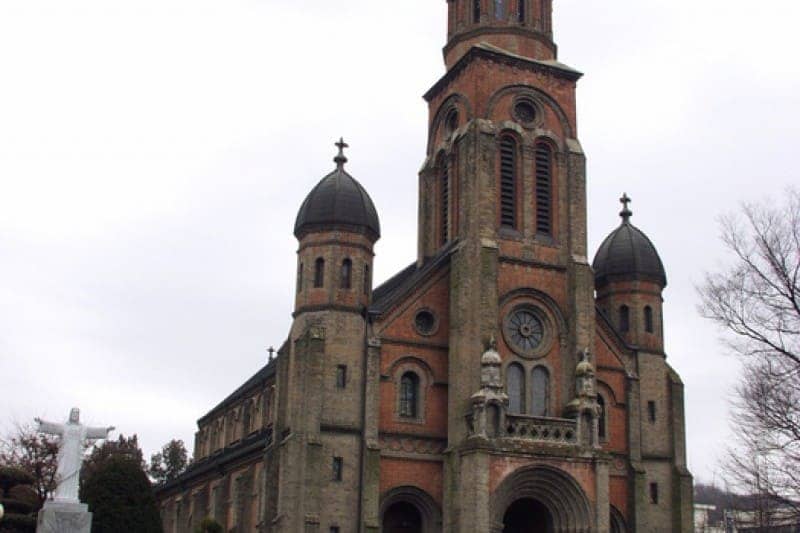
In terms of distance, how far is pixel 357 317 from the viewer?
44.8 metres

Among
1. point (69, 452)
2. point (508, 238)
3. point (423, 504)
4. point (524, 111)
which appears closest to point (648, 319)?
point (508, 238)

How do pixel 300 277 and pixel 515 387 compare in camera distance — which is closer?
pixel 515 387

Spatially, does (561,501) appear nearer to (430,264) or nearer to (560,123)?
(430,264)

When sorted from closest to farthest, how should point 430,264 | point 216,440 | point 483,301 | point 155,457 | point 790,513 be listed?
point 790,513
point 483,301
point 430,264
point 216,440
point 155,457

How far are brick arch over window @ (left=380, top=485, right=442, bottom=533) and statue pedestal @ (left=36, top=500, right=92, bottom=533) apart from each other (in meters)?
17.2

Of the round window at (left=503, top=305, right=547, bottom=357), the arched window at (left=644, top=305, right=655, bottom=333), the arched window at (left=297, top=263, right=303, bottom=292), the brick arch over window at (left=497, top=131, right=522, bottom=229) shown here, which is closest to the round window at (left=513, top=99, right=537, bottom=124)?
the brick arch over window at (left=497, top=131, right=522, bottom=229)

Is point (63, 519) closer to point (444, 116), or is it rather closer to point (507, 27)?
point (444, 116)

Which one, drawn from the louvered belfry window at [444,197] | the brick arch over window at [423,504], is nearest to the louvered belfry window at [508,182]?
the louvered belfry window at [444,197]

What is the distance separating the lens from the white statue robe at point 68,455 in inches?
1148

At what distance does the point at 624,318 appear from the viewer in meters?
51.6

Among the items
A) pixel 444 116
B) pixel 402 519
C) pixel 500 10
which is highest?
pixel 500 10

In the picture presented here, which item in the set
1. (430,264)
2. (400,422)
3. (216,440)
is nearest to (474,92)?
(430,264)

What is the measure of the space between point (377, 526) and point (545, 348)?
1091 centimetres

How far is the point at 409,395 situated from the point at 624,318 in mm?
12703
